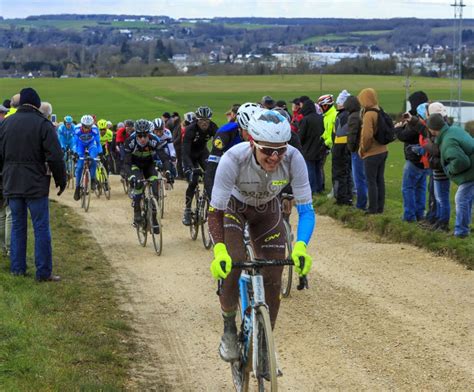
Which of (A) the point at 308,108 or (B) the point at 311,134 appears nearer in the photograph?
(B) the point at 311,134

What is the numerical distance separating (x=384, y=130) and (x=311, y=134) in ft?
11.8

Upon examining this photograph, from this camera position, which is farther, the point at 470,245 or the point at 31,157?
the point at 470,245

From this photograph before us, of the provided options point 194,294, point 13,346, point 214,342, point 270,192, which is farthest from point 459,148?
point 13,346

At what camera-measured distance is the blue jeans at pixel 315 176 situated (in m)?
18.0

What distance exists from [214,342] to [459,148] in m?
5.05

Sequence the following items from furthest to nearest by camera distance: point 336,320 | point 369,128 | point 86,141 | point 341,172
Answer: point 86,141, point 341,172, point 369,128, point 336,320

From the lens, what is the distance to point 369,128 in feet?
46.5

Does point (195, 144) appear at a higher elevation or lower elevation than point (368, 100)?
lower

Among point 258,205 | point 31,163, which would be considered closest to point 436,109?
point 31,163

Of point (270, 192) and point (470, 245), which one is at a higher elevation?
point (270, 192)

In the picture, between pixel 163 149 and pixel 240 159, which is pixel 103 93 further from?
pixel 240 159

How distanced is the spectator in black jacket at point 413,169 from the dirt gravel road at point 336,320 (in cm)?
91

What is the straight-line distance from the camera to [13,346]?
7.51m

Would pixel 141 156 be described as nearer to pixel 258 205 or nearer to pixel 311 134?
pixel 311 134
